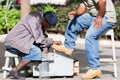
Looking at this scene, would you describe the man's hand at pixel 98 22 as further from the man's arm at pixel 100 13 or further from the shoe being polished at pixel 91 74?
the shoe being polished at pixel 91 74

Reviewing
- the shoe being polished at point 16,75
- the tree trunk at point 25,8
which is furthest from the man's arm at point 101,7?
the tree trunk at point 25,8

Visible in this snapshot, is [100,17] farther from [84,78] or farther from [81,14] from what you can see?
[84,78]

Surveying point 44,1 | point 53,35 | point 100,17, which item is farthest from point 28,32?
point 44,1

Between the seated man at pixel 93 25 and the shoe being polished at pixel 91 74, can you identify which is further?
the shoe being polished at pixel 91 74

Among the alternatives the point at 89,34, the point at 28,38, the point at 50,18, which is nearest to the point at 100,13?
the point at 89,34

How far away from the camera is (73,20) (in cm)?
870

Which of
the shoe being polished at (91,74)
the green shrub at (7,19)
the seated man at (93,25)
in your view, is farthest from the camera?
the green shrub at (7,19)

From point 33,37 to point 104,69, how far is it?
2.14m

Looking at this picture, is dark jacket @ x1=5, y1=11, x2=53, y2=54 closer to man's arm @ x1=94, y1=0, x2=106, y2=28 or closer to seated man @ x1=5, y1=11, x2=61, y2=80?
seated man @ x1=5, y1=11, x2=61, y2=80

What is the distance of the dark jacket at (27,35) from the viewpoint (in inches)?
320

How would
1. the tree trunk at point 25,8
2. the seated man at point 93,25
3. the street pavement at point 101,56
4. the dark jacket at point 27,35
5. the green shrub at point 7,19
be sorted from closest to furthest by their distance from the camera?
the dark jacket at point 27,35, the seated man at point 93,25, the street pavement at point 101,56, the tree trunk at point 25,8, the green shrub at point 7,19

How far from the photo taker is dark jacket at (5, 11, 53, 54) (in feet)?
26.7

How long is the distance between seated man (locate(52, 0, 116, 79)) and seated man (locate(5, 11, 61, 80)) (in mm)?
433

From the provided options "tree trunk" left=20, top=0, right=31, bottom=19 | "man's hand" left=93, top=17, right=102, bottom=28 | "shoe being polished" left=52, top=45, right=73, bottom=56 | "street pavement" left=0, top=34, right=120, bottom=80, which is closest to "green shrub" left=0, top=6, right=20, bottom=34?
"street pavement" left=0, top=34, right=120, bottom=80
